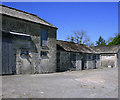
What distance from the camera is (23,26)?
1401 centimetres

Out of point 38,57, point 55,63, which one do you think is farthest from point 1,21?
point 55,63

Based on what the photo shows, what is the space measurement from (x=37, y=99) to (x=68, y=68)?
46.9 feet

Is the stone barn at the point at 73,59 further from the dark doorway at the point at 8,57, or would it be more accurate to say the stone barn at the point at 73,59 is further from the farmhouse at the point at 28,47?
the dark doorway at the point at 8,57

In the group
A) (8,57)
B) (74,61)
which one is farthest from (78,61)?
(8,57)

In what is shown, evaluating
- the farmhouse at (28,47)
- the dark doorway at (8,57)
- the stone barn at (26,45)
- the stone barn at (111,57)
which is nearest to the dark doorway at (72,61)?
the farmhouse at (28,47)

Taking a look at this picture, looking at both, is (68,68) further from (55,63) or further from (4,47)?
(4,47)

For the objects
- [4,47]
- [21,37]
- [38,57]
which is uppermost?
[21,37]

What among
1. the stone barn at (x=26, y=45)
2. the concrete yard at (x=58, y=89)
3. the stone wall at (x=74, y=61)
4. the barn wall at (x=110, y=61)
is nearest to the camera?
the concrete yard at (x=58, y=89)

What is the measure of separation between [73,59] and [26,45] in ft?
31.0

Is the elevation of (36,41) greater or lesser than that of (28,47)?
greater

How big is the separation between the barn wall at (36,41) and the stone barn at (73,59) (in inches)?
81.9

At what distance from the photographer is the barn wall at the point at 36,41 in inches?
517

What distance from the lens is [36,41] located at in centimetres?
1497

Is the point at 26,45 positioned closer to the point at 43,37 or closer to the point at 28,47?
the point at 28,47
